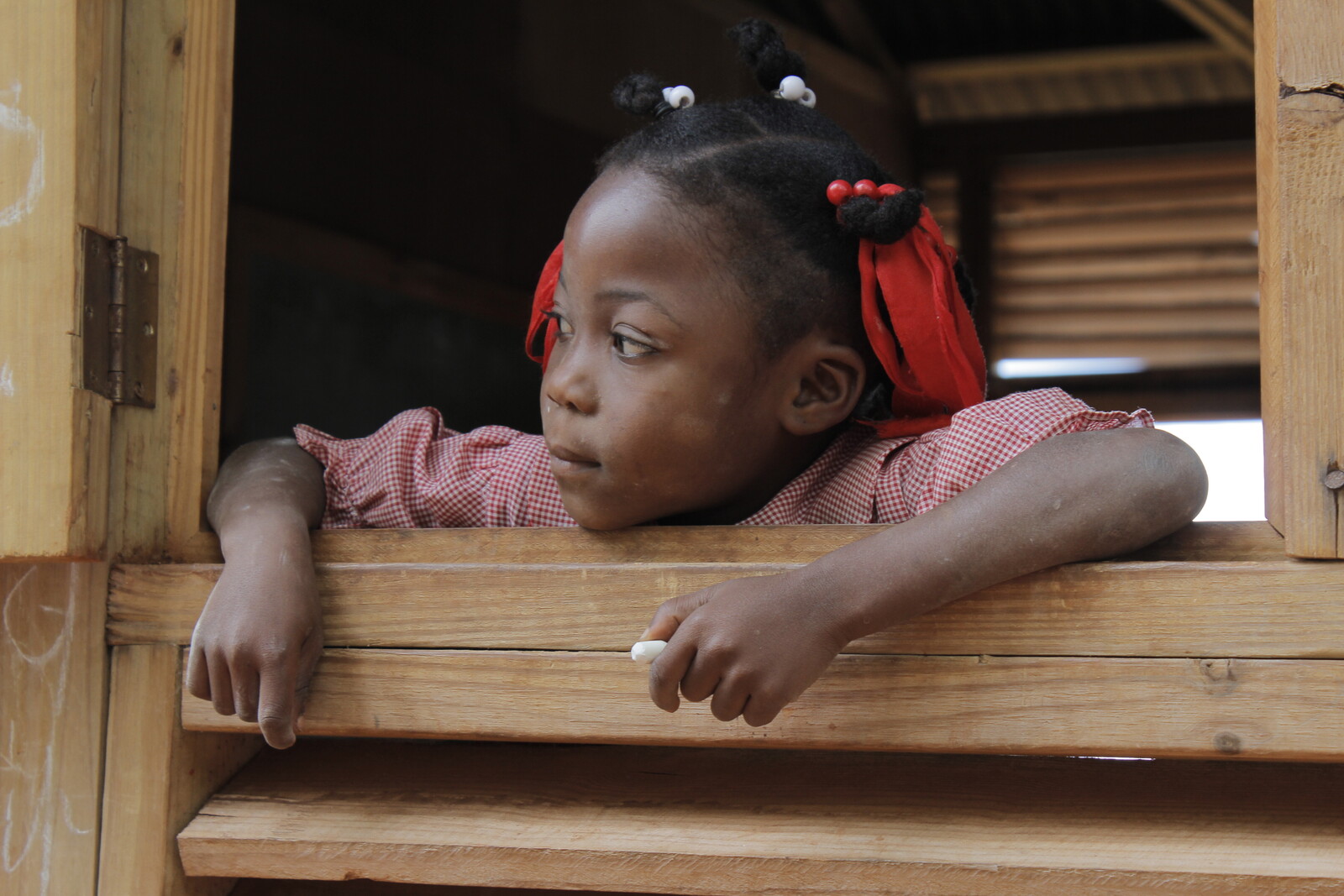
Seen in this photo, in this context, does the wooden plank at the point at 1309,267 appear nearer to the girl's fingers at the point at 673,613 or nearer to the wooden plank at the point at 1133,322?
the girl's fingers at the point at 673,613

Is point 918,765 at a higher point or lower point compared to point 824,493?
lower

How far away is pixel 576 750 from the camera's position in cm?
129

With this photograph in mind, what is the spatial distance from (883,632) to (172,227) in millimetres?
806

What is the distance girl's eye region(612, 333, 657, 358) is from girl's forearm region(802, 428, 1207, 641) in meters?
0.30

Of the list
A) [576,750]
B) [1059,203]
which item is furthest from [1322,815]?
[1059,203]

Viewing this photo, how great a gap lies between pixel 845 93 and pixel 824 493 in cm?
405

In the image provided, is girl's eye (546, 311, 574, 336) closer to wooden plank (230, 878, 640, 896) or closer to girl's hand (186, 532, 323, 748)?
girl's hand (186, 532, 323, 748)

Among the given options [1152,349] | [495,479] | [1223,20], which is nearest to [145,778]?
[495,479]

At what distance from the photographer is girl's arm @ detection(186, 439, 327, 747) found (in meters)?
1.11

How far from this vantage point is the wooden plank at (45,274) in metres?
1.18

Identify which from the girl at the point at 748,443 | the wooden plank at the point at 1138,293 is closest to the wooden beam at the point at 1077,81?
the wooden plank at the point at 1138,293

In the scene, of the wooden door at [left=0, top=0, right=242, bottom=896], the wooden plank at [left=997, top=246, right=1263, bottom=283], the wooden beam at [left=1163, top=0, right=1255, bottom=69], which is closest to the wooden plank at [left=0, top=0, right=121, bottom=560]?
the wooden door at [left=0, top=0, right=242, bottom=896]

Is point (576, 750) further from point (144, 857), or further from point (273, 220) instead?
point (273, 220)

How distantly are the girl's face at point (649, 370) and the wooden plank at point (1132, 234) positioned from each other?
16.2 ft
